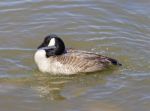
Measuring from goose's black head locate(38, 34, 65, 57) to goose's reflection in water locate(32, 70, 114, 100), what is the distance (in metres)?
0.57

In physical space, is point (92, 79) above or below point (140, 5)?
below

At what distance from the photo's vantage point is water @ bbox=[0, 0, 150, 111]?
1063cm

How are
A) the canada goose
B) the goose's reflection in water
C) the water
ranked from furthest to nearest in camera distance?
the canada goose
the goose's reflection in water
the water

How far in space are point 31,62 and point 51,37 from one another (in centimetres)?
88

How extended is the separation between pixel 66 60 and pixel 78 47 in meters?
1.34

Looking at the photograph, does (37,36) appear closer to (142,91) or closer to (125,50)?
(125,50)

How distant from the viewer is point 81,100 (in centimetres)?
1065

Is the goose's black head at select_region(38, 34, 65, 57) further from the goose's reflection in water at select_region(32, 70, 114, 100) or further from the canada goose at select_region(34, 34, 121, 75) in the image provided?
the goose's reflection in water at select_region(32, 70, 114, 100)

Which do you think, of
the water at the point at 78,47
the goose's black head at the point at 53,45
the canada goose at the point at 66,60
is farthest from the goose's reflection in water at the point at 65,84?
the goose's black head at the point at 53,45

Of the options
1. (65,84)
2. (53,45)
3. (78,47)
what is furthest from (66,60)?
(78,47)

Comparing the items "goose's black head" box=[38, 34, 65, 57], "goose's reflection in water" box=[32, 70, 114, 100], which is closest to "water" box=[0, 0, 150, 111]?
"goose's reflection in water" box=[32, 70, 114, 100]

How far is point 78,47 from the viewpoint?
1318cm

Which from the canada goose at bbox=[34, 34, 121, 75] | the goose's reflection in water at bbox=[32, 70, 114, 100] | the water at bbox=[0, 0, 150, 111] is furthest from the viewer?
the canada goose at bbox=[34, 34, 121, 75]

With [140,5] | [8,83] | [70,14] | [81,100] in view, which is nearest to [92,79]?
[81,100]
